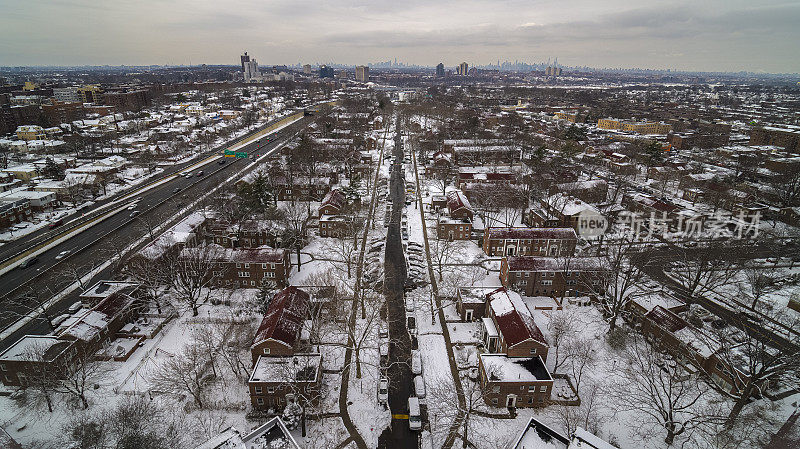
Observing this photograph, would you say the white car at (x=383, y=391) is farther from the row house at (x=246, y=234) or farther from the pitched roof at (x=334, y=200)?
the pitched roof at (x=334, y=200)

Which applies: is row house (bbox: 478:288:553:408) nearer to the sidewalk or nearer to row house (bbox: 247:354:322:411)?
the sidewalk

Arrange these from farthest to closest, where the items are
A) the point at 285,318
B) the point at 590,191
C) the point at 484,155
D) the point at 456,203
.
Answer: the point at 484,155
the point at 590,191
the point at 456,203
the point at 285,318

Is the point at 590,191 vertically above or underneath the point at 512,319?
above

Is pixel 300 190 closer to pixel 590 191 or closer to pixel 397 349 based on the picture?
pixel 397 349

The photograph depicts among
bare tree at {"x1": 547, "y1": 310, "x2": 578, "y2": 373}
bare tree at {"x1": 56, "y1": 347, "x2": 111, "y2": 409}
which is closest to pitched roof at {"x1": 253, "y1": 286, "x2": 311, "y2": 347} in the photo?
bare tree at {"x1": 56, "y1": 347, "x2": 111, "y2": 409}

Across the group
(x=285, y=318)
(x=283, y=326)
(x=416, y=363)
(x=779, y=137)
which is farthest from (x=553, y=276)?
(x=779, y=137)

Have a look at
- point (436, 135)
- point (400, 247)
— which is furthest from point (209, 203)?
point (436, 135)
